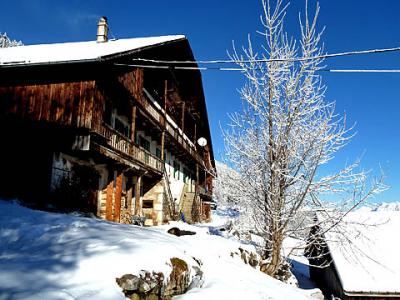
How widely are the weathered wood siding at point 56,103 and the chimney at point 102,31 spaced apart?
7.84 meters

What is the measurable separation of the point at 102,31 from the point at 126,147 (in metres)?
8.46

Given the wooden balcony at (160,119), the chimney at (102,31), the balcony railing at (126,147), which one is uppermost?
the chimney at (102,31)

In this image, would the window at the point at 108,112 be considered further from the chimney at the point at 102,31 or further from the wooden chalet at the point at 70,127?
the chimney at the point at 102,31

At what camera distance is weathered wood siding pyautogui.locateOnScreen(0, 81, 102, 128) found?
11789mm

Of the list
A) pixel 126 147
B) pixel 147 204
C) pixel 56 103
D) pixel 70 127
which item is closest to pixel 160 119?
pixel 126 147

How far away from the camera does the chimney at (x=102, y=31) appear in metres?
19.1

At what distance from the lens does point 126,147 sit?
48.9ft

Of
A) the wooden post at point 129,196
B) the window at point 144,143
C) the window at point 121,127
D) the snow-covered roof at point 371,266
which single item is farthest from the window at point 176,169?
the snow-covered roof at point 371,266

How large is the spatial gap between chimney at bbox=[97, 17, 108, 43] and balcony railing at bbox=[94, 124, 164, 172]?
7486 millimetres

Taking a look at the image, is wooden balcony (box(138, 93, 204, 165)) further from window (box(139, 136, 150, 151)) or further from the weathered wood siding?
the weathered wood siding

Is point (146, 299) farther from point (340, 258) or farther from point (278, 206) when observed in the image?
point (340, 258)

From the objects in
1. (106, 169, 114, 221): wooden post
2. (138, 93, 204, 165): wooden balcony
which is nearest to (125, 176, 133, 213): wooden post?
(106, 169, 114, 221): wooden post

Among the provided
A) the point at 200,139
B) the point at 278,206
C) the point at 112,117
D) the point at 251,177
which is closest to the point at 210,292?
the point at 278,206

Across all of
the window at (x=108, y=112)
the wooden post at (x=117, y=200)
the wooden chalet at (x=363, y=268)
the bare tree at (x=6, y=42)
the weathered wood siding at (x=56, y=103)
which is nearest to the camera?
the weathered wood siding at (x=56, y=103)
